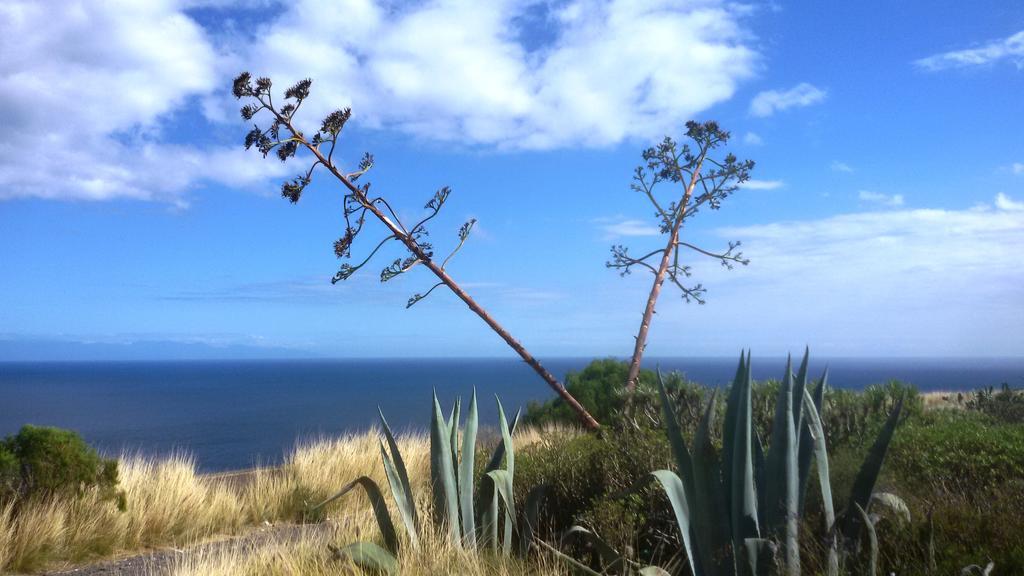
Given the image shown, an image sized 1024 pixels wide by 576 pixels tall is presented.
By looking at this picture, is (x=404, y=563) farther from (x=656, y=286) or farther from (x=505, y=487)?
(x=656, y=286)

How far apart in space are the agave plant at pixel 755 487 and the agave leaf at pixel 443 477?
5.02 ft

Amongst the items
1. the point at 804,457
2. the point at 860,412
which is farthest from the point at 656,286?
the point at 804,457

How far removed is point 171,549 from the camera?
23.0 feet

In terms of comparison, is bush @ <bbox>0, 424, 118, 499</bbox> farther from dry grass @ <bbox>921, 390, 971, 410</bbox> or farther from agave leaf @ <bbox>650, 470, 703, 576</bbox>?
dry grass @ <bbox>921, 390, 971, 410</bbox>

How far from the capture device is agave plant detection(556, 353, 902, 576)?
3.34 meters

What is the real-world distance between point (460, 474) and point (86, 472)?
4224 mm

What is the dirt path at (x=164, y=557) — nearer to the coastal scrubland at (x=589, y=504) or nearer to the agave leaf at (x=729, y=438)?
the coastal scrubland at (x=589, y=504)

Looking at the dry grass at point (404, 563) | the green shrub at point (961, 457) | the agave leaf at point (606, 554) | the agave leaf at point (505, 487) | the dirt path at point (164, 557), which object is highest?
the green shrub at point (961, 457)

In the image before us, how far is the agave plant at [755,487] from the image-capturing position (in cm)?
334

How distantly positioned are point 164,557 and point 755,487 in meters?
5.12

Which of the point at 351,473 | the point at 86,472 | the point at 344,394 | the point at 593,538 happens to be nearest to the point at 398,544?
the point at 593,538

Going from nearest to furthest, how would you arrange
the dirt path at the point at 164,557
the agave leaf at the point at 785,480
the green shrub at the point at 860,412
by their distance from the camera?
the agave leaf at the point at 785,480
the green shrub at the point at 860,412
the dirt path at the point at 164,557

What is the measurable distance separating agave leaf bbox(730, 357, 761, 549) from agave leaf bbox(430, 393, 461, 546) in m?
1.84

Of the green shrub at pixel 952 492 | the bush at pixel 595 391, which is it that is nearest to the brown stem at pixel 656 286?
the bush at pixel 595 391
